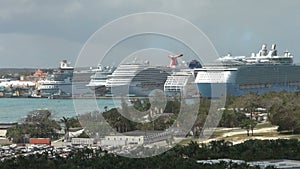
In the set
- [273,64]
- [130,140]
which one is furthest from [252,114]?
[273,64]

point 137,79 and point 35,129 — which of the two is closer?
point 35,129

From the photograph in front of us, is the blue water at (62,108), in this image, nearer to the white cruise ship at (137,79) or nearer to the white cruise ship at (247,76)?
the white cruise ship at (137,79)

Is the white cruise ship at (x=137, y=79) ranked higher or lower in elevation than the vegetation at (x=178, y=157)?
higher

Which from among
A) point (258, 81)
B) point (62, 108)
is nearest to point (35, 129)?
point (62, 108)

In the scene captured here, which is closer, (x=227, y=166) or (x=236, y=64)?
(x=227, y=166)

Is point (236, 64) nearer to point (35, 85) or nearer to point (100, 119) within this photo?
point (100, 119)

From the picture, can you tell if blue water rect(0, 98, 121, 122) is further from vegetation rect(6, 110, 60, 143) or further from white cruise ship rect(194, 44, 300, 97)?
white cruise ship rect(194, 44, 300, 97)

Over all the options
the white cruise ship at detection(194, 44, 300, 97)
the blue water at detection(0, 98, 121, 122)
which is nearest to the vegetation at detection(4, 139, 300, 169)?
the blue water at detection(0, 98, 121, 122)

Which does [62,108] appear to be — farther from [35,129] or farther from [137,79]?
[35,129]

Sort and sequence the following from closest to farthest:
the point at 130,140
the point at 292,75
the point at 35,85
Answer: the point at 130,140, the point at 292,75, the point at 35,85

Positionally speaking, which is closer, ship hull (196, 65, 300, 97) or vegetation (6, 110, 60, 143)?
vegetation (6, 110, 60, 143)

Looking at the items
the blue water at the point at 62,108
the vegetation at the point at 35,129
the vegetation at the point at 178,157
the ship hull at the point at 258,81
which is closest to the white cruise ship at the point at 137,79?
the blue water at the point at 62,108
